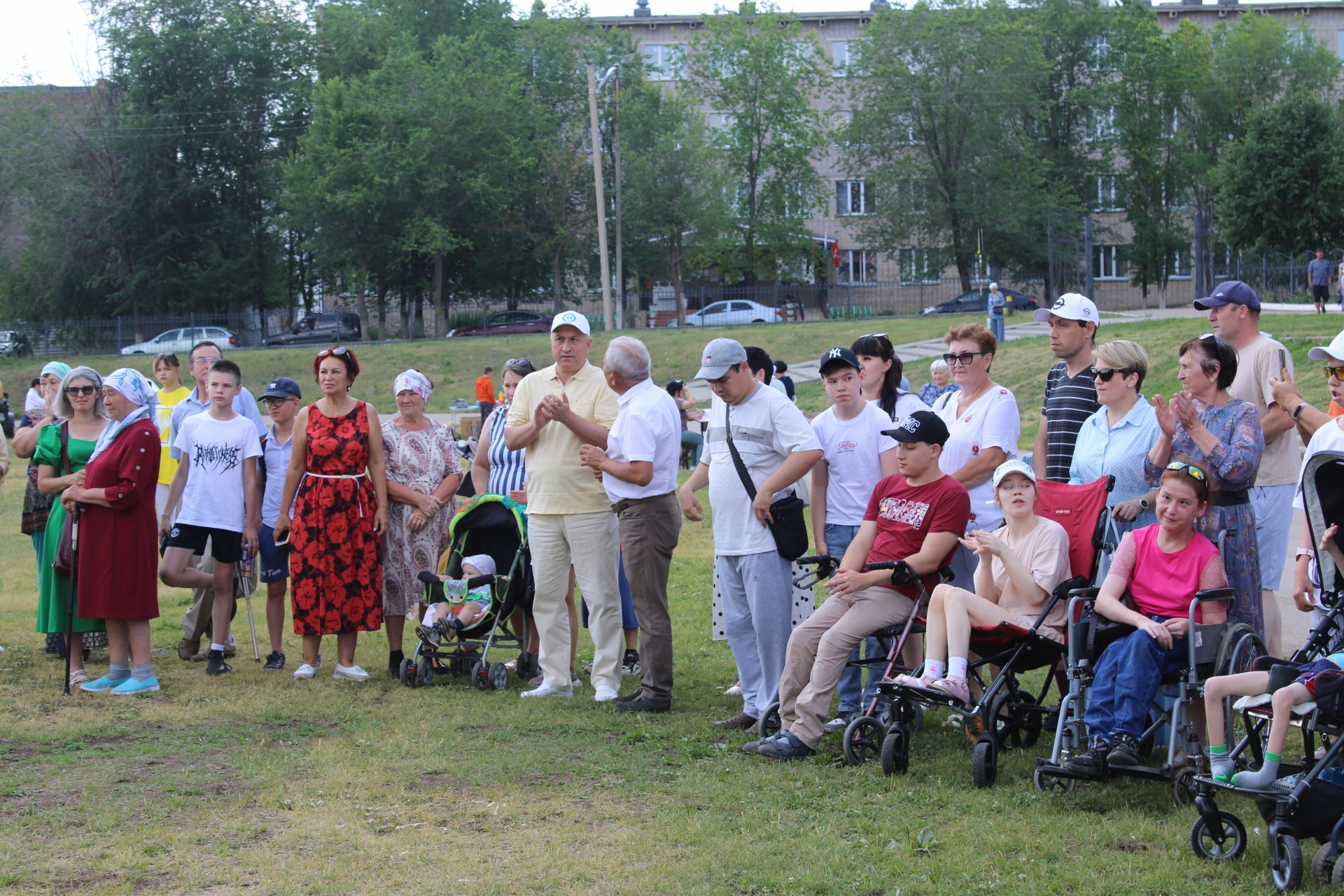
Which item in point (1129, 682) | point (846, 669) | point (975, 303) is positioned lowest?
point (846, 669)

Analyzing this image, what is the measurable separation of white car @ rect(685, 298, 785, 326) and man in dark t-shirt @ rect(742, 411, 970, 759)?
141 ft

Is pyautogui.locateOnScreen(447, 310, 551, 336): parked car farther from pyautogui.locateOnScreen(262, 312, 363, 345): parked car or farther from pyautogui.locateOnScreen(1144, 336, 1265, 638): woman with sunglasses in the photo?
pyautogui.locateOnScreen(1144, 336, 1265, 638): woman with sunglasses

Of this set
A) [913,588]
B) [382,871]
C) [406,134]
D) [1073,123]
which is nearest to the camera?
[382,871]

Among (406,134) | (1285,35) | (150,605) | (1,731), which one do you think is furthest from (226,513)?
(1285,35)

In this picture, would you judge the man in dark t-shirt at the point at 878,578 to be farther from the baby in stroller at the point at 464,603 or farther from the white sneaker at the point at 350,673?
the white sneaker at the point at 350,673

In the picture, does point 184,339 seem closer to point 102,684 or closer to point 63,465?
point 63,465

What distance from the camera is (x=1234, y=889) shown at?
427cm

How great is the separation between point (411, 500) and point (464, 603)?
0.74 metres

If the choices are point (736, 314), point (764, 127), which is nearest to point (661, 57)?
point (764, 127)

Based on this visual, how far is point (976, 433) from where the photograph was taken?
684 centimetres

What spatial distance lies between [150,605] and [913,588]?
14.4 ft

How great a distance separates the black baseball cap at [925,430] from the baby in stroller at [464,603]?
9.31 ft

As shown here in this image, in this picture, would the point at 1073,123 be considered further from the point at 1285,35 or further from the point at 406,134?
the point at 406,134

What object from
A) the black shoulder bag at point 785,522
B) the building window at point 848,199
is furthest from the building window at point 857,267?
the black shoulder bag at point 785,522
